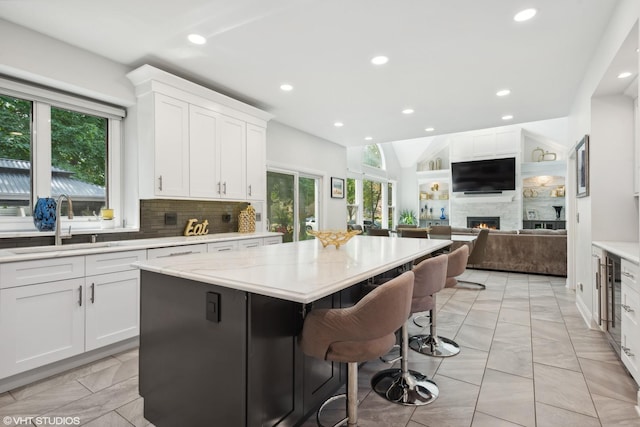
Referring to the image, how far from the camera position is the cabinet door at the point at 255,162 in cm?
430

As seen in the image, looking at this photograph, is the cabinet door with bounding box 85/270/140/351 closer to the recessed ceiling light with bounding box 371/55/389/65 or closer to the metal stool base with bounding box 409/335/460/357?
the metal stool base with bounding box 409/335/460/357

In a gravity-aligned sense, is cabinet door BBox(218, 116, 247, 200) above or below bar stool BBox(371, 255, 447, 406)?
above

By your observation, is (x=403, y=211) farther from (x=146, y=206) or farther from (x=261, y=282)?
(x=261, y=282)

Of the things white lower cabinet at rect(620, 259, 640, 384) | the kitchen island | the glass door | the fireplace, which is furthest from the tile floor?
the fireplace

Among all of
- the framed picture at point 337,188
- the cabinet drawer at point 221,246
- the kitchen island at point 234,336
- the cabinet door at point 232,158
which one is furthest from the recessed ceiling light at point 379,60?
the framed picture at point 337,188

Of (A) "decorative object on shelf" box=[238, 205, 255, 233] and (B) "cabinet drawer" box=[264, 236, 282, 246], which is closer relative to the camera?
(B) "cabinet drawer" box=[264, 236, 282, 246]

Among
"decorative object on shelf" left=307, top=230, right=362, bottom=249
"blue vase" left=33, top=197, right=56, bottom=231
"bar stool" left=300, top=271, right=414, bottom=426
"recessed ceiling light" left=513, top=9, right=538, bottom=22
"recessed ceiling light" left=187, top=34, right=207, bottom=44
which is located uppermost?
"recessed ceiling light" left=187, top=34, right=207, bottom=44

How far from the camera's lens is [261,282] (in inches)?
51.6

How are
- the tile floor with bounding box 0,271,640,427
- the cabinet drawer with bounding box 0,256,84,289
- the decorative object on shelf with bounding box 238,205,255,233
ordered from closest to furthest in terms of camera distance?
the tile floor with bounding box 0,271,640,427 → the cabinet drawer with bounding box 0,256,84,289 → the decorative object on shelf with bounding box 238,205,255,233

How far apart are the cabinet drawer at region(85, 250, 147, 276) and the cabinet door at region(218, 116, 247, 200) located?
136 centimetres

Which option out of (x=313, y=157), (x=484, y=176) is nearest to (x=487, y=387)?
(x=313, y=157)

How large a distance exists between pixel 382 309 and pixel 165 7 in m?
2.59

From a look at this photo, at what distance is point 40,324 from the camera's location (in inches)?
88.2

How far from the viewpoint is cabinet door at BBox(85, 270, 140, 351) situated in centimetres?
250
